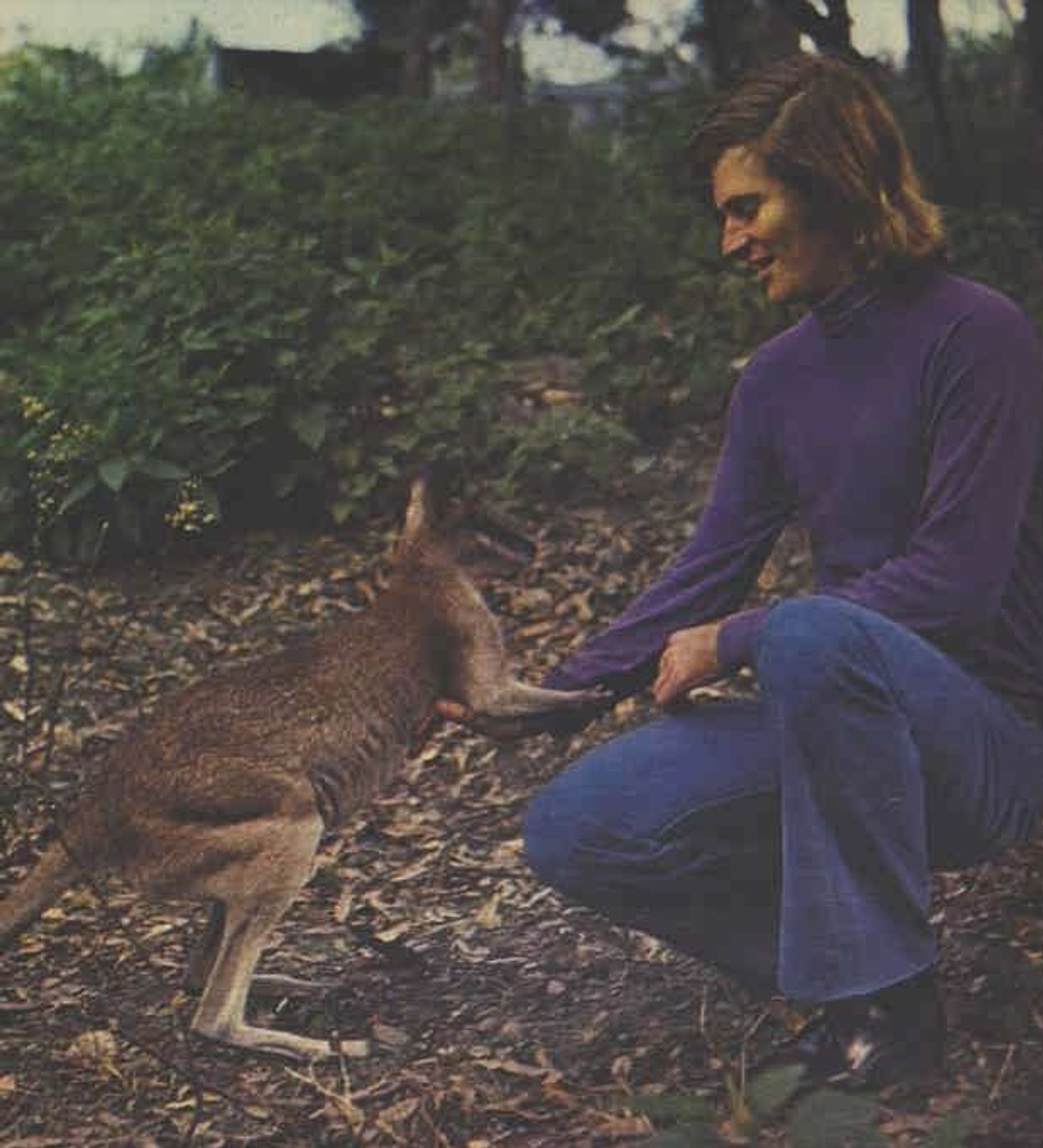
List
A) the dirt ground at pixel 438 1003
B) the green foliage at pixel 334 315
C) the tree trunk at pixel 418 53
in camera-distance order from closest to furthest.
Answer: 1. the dirt ground at pixel 438 1003
2. the green foliage at pixel 334 315
3. the tree trunk at pixel 418 53

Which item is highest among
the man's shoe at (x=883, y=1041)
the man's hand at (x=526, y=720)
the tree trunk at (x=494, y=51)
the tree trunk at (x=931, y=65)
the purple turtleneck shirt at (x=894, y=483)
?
the tree trunk at (x=494, y=51)

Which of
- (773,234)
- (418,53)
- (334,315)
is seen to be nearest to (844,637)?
(773,234)

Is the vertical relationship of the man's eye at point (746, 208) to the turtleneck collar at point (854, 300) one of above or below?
above

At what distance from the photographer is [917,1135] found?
3.76 metres

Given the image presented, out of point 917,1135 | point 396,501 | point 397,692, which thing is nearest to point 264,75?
point 396,501

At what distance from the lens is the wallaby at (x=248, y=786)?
4.36m

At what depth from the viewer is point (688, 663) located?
13.2 ft

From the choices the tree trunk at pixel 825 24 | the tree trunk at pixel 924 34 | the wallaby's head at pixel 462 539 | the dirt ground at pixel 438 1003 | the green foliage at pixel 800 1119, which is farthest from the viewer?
the tree trunk at pixel 924 34

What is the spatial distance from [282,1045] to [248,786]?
571 mm

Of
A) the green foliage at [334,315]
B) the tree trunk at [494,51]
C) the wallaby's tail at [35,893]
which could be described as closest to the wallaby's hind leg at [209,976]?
the wallaby's tail at [35,893]

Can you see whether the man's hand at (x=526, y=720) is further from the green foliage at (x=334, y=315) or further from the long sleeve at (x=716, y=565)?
the green foliage at (x=334, y=315)

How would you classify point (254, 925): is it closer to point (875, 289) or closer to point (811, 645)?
point (811, 645)

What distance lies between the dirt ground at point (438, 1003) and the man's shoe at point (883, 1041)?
0.06m

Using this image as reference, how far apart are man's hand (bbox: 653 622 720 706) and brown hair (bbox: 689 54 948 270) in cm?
78
